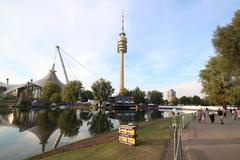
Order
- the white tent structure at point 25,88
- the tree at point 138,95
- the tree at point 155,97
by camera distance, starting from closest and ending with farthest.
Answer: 1. the tree at point 138,95
2. the tree at point 155,97
3. the white tent structure at point 25,88

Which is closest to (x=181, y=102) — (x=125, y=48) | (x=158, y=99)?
(x=158, y=99)

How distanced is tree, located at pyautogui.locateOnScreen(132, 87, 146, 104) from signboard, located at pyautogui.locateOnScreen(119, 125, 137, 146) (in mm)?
118828

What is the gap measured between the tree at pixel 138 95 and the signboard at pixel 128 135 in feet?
390

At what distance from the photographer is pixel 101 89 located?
114 meters

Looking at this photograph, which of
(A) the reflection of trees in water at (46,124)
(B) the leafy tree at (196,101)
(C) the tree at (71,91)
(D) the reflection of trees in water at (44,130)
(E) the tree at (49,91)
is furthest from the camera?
(B) the leafy tree at (196,101)

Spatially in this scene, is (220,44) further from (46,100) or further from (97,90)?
(46,100)

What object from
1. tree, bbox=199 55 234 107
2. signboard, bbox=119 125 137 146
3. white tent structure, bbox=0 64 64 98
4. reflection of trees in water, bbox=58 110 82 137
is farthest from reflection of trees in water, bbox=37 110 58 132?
→ white tent structure, bbox=0 64 64 98

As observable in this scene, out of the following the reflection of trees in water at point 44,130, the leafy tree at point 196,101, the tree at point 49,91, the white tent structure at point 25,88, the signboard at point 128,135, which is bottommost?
the reflection of trees in water at point 44,130

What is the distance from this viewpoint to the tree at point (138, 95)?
135 m

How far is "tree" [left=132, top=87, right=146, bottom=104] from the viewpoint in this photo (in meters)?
135

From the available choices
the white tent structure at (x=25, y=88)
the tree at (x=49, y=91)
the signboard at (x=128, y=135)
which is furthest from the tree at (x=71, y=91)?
the signboard at (x=128, y=135)

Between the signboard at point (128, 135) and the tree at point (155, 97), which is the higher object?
the tree at point (155, 97)

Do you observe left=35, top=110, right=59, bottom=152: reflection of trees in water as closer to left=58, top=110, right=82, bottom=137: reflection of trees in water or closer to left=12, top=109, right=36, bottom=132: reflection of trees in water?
left=58, top=110, right=82, bottom=137: reflection of trees in water

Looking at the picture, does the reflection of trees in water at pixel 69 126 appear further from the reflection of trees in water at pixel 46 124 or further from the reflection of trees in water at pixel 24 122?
the reflection of trees in water at pixel 24 122
